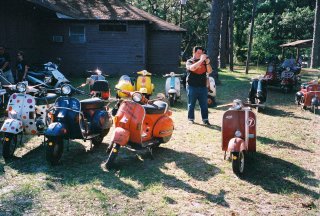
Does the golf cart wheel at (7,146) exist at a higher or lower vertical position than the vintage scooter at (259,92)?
lower

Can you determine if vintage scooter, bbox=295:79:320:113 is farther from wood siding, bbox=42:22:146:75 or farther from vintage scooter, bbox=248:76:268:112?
wood siding, bbox=42:22:146:75

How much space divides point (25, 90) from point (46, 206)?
252cm

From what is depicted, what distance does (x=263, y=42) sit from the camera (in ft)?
124

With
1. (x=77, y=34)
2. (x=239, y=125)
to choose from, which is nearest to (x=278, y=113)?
(x=239, y=125)

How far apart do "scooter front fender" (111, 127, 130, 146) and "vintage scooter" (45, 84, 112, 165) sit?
2.23 feet

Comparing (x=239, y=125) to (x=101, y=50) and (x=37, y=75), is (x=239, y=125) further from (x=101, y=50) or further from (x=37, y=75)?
(x=101, y=50)

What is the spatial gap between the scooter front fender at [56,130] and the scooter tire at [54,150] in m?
0.09

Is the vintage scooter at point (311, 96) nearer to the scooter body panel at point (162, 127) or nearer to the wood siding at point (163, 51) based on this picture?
the scooter body panel at point (162, 127)

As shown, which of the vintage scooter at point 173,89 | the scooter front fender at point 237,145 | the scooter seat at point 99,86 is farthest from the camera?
the vintage scooter at point 173,89

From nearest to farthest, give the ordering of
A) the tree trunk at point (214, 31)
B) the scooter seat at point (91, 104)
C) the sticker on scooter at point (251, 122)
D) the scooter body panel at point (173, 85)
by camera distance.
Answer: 1. the sticker on scooter at point (251, 122)
2. the scooter seat at point (91, 104)
3. the scooter body panel at point (173, 85)
4. the tree trunk at point (214, 31)

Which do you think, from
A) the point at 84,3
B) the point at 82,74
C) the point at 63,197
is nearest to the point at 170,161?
the point at 63,197

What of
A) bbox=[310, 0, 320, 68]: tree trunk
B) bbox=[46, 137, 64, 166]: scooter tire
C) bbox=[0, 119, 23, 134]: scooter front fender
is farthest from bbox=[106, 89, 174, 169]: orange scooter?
bbox=[310, 0, 320, 68]: tree trunk

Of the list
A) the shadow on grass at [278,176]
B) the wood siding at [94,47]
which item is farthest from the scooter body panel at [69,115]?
the wood siding at [94,47]

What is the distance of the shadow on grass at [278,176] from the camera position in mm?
4629
